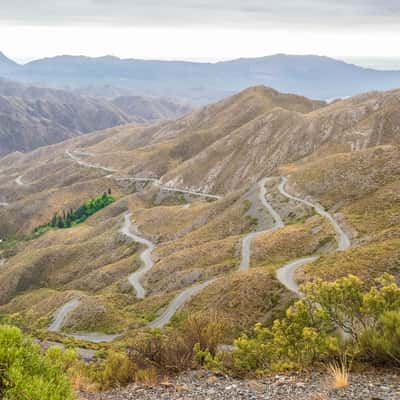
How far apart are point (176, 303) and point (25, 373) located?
5264cm

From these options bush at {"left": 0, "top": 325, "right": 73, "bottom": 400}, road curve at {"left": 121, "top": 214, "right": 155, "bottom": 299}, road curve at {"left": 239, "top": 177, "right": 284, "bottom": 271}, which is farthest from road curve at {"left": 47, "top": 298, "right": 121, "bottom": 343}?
bush at {"left": 0, "top": 325, "right": 73, "bottom": 400}

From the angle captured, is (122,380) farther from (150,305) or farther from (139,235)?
(139,235)

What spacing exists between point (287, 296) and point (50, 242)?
110 m

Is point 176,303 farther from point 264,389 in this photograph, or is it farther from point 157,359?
point 264,389

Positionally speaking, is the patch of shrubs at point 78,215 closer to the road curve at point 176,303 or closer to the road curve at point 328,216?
the road curve at point 328,216

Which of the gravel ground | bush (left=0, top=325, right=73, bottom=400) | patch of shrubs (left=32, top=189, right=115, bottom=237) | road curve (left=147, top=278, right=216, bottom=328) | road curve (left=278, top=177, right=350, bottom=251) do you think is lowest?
patch of shrubs (left=32, top=189, right=115, bottom=237)

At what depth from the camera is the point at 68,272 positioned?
110062 mm

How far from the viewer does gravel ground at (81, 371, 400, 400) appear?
39.7ft

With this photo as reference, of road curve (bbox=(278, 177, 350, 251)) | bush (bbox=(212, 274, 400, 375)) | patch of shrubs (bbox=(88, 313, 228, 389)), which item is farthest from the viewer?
road curve (bbox=(278, 177, 350, 251))

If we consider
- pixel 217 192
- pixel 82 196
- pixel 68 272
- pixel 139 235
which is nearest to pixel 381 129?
pixel 217 192

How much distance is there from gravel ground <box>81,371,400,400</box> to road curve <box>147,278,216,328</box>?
41.3m

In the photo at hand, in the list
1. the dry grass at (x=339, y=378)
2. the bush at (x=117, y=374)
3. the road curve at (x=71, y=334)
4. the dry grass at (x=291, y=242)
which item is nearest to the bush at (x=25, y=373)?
the bush at (x=117, y=374)

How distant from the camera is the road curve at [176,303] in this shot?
188 ft

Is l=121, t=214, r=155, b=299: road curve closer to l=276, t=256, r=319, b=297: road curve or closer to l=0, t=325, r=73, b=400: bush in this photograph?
l=276, t=256, r=319, b=297: road curve
